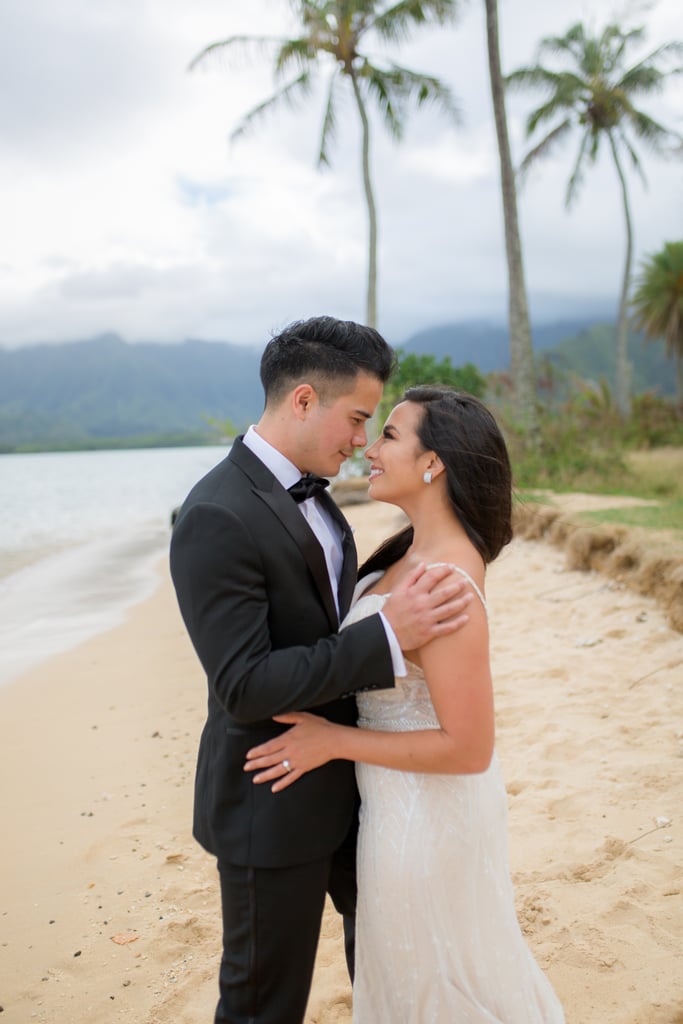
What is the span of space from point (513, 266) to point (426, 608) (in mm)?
Answer: 15266

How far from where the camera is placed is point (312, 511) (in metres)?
2.25

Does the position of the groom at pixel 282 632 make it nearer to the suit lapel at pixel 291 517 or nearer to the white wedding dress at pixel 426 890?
the suit lapel at pixel 291 517

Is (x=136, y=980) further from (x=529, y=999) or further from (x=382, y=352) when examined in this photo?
(x=382, y=352)

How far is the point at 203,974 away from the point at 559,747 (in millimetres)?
2495

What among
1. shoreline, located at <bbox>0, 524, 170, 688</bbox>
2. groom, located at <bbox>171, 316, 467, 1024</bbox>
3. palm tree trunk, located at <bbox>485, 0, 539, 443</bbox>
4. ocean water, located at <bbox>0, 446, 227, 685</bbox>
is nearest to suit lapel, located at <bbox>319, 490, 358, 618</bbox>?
groom, located at <bbox>171, 316, 467, 1024</bbox>

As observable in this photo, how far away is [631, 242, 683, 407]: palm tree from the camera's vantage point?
88.9ft

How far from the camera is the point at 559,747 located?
15.9 ft

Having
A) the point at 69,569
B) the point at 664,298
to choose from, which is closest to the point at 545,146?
the point at 664,298

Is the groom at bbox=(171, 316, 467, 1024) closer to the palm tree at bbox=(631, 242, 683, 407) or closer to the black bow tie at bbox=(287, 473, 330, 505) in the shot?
the black bow tie at bbox=(287, 473, 330, 505)

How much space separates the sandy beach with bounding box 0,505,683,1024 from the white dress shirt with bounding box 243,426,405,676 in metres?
1.78

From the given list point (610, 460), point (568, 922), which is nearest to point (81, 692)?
point (568, 922)

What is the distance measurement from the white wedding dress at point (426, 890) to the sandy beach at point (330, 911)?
31.4 inches

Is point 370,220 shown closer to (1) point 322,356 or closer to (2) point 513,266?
(2) point 513,266

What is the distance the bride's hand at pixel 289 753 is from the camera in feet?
6.52
